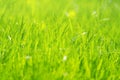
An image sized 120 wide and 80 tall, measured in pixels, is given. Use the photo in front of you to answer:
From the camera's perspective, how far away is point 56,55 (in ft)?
9.82

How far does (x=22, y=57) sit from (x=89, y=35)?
97 centimetres

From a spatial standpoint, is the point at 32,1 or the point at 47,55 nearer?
the point at 47,55

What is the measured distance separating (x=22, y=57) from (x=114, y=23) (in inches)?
86.2

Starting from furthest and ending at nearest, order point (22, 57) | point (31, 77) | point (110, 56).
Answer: point (110, 56) → point (22, 57) → point (31, 77)

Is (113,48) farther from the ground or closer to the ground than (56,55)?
closer to the ground

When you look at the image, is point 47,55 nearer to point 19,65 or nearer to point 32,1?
point 19,65

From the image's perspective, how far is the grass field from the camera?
110 inches

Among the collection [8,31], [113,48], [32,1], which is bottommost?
[32,1]

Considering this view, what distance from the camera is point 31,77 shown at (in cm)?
272

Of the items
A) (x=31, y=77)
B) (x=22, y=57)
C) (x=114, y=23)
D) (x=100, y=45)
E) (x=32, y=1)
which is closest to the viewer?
(x=31, y=77)

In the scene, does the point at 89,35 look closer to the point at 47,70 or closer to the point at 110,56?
the point at 110,56

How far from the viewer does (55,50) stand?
123 inches

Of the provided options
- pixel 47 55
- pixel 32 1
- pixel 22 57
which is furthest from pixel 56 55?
pixel 32 1

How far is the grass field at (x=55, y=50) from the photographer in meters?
2.80
